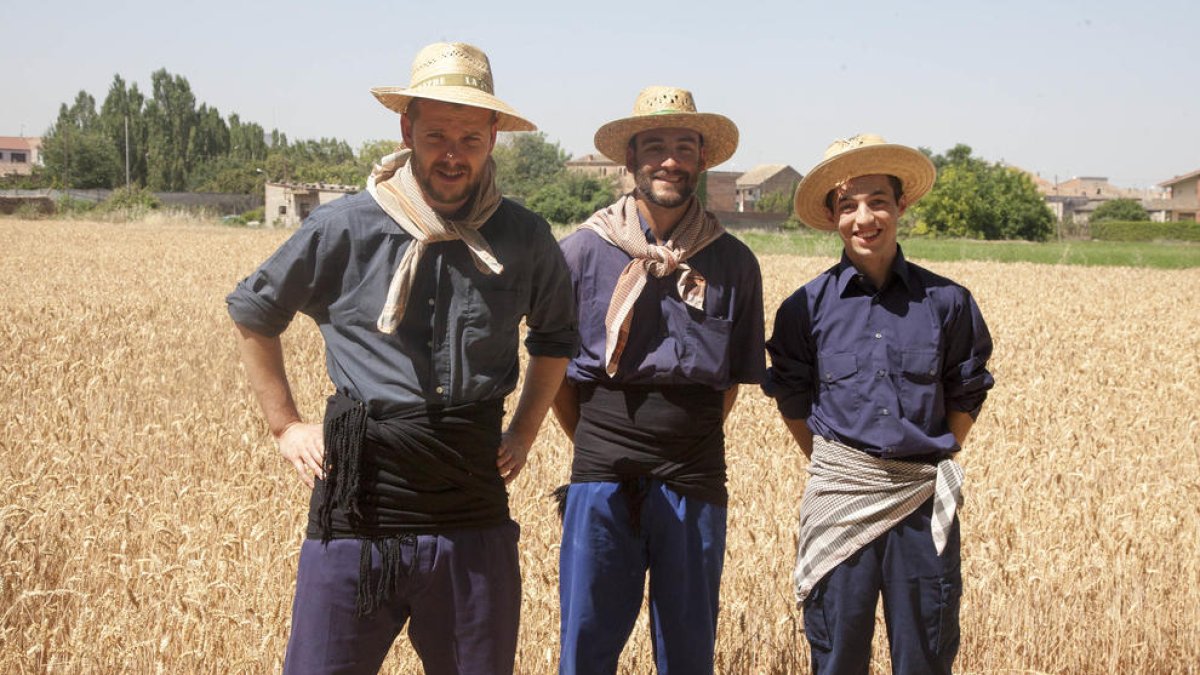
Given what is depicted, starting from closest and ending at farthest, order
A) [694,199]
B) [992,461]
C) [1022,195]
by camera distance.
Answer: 1. [694,199]
2. [992,461]
3. [1022,195]

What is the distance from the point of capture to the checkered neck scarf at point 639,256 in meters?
3.66

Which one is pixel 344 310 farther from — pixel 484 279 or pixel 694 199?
pixel 694 199

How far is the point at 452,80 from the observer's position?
9.78ft

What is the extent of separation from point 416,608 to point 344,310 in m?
0.76

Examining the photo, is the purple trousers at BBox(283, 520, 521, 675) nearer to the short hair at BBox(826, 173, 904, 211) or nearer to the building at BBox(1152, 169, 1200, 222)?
the short hair at BBox(826, 173, 904, 211)

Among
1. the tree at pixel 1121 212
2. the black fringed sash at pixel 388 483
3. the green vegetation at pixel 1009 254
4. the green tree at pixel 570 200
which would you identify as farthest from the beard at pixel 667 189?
the tree at pixel 1121 212

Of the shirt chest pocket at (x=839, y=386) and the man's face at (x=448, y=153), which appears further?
the shirt chest pocket at (x=839, y=386)

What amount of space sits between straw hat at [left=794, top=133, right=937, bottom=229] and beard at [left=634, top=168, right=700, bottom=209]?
1.14ft

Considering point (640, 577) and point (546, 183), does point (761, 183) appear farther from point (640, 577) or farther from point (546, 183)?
point (640, 577)

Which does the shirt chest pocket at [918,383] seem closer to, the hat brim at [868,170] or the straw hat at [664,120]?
the hat brim at [868,170]

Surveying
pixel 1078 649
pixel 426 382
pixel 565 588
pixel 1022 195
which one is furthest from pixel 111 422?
pixel 1022 195

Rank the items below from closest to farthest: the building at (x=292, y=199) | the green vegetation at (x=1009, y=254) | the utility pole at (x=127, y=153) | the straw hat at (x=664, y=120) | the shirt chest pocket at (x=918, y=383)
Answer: the shirt chest pocket at (x=918, y=383) → the straw hat at (x=664, y=120) → the green vegetation at (x=1009, y=254) → the building at (x=292, y=199) → the utility pole at (x=127, y=153)

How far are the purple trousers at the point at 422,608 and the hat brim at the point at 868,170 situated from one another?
1566 mm

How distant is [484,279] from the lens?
3.01m
